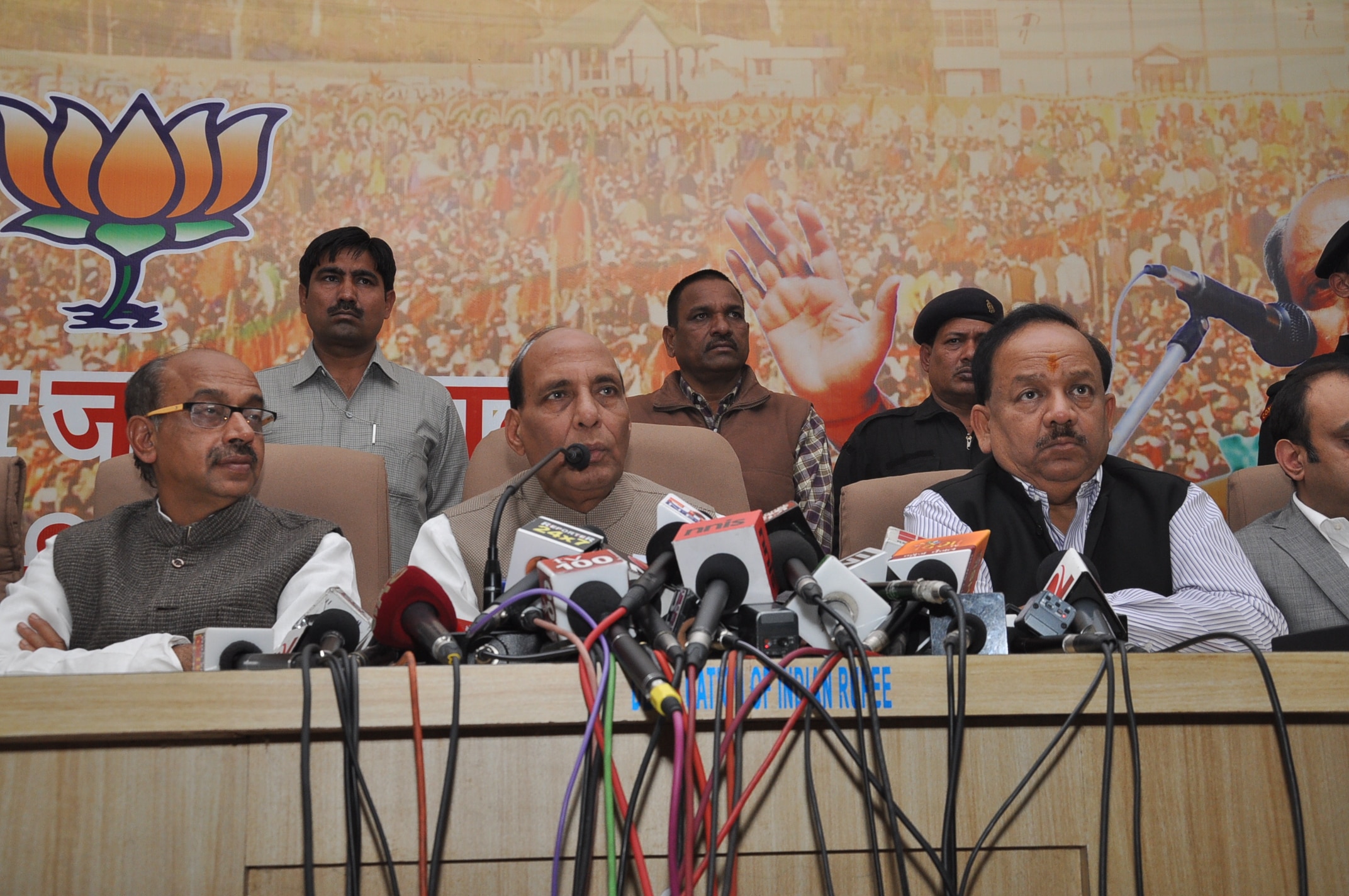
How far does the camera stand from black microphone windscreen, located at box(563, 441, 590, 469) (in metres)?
1.70

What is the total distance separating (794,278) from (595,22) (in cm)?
109

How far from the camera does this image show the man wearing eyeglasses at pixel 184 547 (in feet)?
5.51

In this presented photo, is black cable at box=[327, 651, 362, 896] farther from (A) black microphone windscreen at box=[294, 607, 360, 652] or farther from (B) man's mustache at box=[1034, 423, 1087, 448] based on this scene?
(B) man's mustache at box=[1034, 423, 1087, 448]

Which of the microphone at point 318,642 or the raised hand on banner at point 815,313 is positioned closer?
the microphone at point 318,642

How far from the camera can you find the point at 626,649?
2.79ft

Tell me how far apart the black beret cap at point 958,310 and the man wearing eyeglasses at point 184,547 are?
5.64ft

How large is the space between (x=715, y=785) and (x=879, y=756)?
0.14 meters

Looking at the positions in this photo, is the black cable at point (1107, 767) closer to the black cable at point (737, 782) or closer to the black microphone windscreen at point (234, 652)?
the black cable at point (737, 782)

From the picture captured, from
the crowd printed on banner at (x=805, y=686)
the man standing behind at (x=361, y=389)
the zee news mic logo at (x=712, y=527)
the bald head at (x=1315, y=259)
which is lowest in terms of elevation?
the crowd printed on banner at (x=805, y=686)

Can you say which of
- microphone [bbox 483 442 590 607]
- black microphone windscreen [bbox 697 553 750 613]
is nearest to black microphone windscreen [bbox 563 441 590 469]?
microphone [bbox 483 442 590 607]

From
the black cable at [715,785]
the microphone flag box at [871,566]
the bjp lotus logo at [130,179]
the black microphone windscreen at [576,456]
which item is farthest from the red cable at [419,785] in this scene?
the bjp lotus logo at [130,179]

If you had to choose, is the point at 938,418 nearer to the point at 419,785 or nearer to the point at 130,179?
the point at 419,785

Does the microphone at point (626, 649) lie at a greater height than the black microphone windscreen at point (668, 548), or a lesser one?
lesser

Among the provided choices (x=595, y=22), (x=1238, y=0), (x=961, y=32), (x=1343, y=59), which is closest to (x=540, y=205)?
(x=595, y=22)
